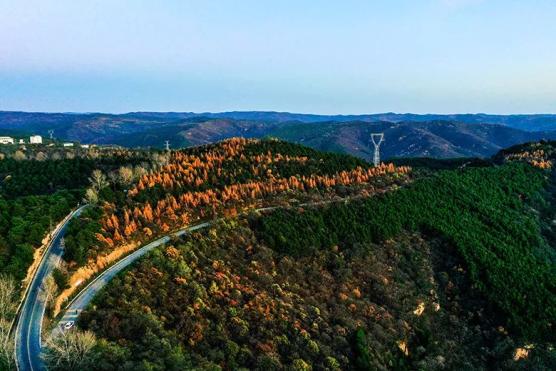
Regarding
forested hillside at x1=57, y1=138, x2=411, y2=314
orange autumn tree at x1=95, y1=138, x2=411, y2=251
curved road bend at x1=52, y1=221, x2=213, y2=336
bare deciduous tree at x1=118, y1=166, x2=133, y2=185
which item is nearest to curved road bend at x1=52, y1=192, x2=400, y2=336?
curved road bend at x1=52, y1=221, x2=213, y2=336

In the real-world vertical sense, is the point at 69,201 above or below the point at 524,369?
above

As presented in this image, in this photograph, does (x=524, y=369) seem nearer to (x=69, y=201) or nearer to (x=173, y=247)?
(x=173, y=247)

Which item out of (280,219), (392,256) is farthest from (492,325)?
(280,219)

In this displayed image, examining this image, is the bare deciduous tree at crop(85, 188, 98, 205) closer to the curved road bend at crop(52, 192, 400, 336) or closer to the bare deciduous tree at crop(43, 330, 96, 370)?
the curved road bend at crop(52, 192, 400, 336)

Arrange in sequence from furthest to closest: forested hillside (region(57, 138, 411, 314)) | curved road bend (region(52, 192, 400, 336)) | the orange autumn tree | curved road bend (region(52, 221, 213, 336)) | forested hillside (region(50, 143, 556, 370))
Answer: the orange autumn tree < forested hillside (region(57, 138, 411, 314)) < curved road bend (region(52, 221, 213, 336)) < curved road bend (region(52, 192, 400, 336)) < forested hillside (region(50, 143, 556, 370))

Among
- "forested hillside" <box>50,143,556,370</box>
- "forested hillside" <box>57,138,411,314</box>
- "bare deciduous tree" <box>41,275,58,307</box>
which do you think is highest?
"forested hillside" <box>57,138,411,314</box>

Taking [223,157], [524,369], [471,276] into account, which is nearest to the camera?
[524,369]
